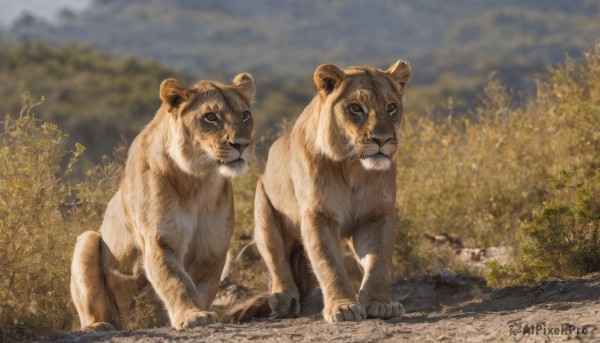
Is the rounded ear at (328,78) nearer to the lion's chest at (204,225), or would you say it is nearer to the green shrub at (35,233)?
the lion's chest at (204,225)

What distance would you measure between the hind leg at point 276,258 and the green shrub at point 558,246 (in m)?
1.43

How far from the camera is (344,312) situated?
20.2ft

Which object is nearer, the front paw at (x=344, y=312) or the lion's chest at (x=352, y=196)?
the front paw at (x=344, y=312)

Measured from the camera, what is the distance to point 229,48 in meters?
192

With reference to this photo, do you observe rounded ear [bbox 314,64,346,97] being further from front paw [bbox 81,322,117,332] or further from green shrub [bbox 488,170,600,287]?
front paw [bbox 81,322,117,332]

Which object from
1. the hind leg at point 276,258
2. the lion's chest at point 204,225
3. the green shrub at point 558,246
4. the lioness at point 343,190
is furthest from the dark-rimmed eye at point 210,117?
the green shrub at point 558,246

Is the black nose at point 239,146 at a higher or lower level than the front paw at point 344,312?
higher

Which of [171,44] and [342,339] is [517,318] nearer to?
[342,339]

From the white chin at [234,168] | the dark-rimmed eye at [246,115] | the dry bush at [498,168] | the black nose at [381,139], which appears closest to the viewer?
the black nose at [381,139]

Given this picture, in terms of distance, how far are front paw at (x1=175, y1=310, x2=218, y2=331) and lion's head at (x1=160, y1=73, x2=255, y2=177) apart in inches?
33.3

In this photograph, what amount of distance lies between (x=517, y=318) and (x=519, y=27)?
185628 millimetres

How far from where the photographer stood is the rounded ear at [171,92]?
672 centimetres

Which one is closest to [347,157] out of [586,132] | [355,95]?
[355,95]

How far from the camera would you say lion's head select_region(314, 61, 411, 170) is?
6.36m
